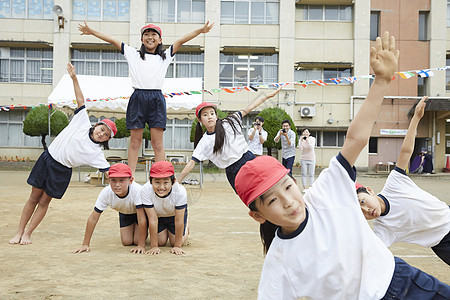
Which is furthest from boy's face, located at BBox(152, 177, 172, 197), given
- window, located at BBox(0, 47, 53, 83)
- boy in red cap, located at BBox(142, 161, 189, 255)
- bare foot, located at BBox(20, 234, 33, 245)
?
window, located at BBox(0, 47, 53, 83)

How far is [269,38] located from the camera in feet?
75.8

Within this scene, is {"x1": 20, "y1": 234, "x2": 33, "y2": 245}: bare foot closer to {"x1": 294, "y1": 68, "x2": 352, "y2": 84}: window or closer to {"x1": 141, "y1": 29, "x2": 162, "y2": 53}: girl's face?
{"x1": 141, "y1": 29, "x2": 162, "y2": 53}: girl's face

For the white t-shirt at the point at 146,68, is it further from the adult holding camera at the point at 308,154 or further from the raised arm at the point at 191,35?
the adult holding camera at the point at 308,154

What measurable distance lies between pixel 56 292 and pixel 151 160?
30.6ft

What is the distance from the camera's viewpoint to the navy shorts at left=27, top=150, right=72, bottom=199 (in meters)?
5.04

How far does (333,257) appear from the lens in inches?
70.2

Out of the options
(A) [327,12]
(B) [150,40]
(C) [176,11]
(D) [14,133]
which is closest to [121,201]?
(B) [150,40]

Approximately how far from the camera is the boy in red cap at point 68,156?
194 inches

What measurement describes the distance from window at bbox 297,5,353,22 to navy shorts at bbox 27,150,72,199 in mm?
20910

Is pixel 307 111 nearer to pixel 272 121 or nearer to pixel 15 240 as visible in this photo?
pixel 272 121

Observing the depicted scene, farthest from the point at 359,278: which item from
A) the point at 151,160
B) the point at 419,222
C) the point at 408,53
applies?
the point at 408,53

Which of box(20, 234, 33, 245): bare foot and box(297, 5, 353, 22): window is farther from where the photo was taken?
box(297, 5, 353, 22): window

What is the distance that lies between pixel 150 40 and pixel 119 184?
199 centimetres

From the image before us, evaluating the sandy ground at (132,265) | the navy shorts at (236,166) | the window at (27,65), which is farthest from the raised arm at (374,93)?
the window at (27,65)
